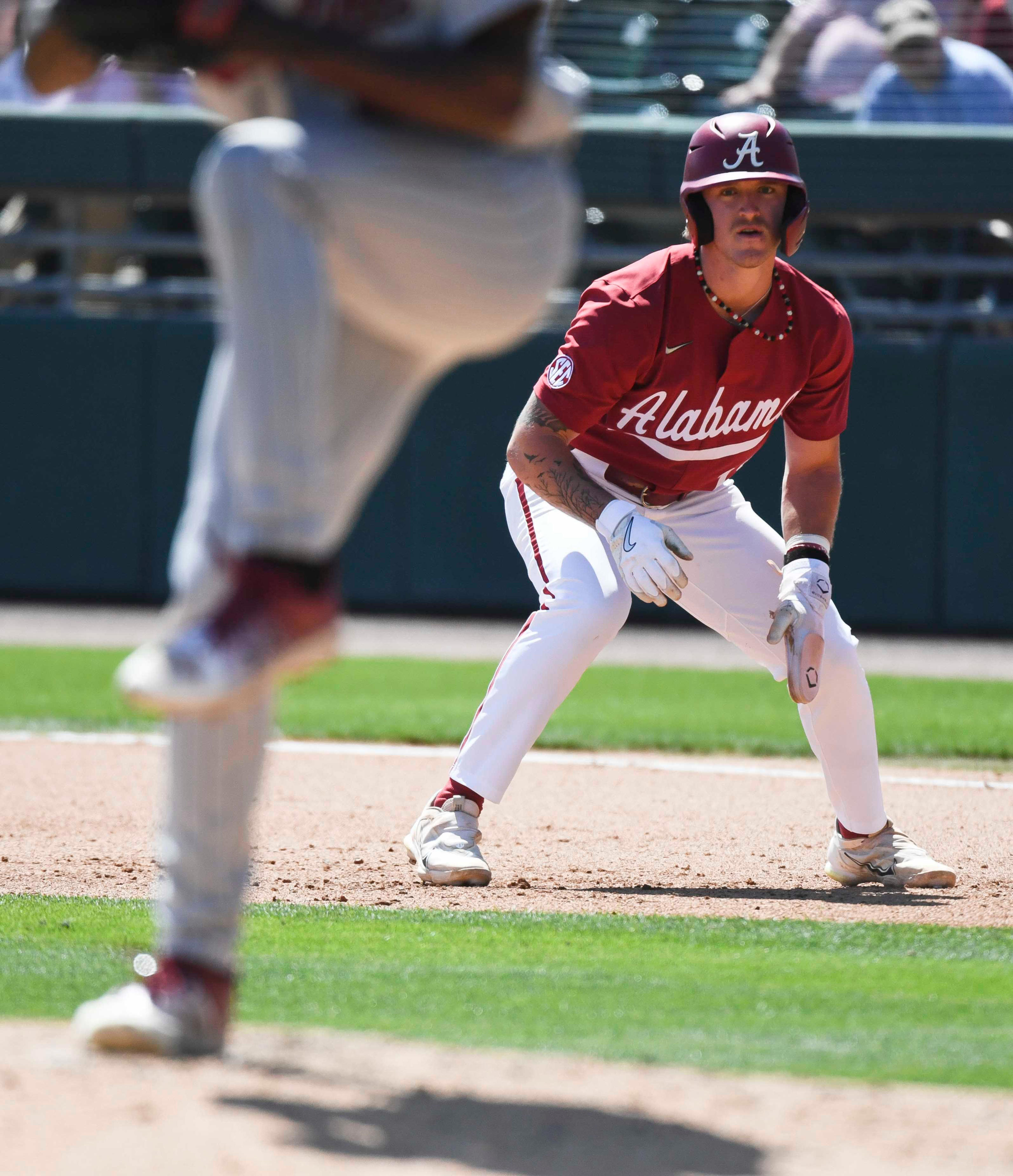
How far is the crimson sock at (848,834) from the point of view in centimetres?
434

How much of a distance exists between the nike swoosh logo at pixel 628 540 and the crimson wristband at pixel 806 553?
19.2 inches

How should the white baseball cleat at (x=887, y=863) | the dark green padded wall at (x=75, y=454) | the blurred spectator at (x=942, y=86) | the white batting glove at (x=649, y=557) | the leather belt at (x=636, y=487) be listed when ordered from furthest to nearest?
the dark green padded wall at (x=75, y=454), the blurred spectator at (x=942, y=86), the leather belt at (x=636, y=487), the white baseball cleat at (x=887, y=863), the white batting glove at (x=649, y=557)

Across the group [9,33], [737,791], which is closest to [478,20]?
[737,791]

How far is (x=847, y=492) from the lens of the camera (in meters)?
10.7

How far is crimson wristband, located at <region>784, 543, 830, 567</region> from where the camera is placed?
13.9 feet

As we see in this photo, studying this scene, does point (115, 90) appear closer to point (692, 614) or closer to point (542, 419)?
point (542, 419)

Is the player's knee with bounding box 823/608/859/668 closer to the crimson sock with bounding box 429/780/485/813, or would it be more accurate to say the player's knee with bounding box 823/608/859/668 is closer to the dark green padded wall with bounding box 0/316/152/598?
the crimson sock with bounding box 429/780/485/813

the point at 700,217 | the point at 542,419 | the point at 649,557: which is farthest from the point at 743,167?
the point at 649,557

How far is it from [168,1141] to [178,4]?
1352 millimetres

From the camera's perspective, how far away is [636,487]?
174 inches

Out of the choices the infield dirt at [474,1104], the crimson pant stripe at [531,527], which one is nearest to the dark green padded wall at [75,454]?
the crimson pant stripe at [531,527]

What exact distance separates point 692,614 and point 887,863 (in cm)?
82

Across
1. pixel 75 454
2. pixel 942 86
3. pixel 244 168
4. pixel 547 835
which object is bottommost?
pixel 547 835

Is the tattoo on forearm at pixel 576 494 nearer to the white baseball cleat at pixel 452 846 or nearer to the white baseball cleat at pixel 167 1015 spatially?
the white baseball cleat at pixel 452 846
